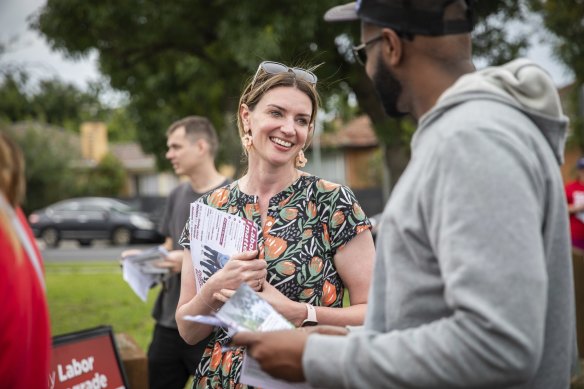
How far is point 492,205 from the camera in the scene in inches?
52.7

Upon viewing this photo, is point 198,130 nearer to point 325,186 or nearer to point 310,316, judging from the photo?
point 325,186

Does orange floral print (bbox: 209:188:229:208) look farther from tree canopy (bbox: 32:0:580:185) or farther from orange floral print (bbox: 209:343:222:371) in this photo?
tree canopy (bbox: 32:0:580:185)

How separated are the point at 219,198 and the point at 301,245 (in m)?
0.48

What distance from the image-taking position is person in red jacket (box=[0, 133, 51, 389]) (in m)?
1.55

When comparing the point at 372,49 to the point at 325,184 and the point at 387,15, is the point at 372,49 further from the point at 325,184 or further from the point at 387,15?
the point at 325,184

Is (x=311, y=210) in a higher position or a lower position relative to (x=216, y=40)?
lower

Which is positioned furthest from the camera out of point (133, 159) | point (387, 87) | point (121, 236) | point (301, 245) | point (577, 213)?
point (133, 159)

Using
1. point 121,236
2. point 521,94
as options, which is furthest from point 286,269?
point 121,236

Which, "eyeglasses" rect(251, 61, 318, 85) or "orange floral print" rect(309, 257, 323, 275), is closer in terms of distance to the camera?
"orange floral print" rect(309, 257, 323, 275)

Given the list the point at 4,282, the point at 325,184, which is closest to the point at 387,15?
the point at 4,282

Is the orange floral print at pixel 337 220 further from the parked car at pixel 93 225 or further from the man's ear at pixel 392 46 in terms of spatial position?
the parked car at pixel 93 225

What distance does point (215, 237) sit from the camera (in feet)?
8.16

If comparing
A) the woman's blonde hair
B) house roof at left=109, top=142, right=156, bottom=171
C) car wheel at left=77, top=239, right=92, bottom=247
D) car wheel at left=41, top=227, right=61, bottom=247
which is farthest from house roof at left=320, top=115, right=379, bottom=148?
the woman's blonde hair

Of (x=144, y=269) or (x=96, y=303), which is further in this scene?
(x=96, y=303)
